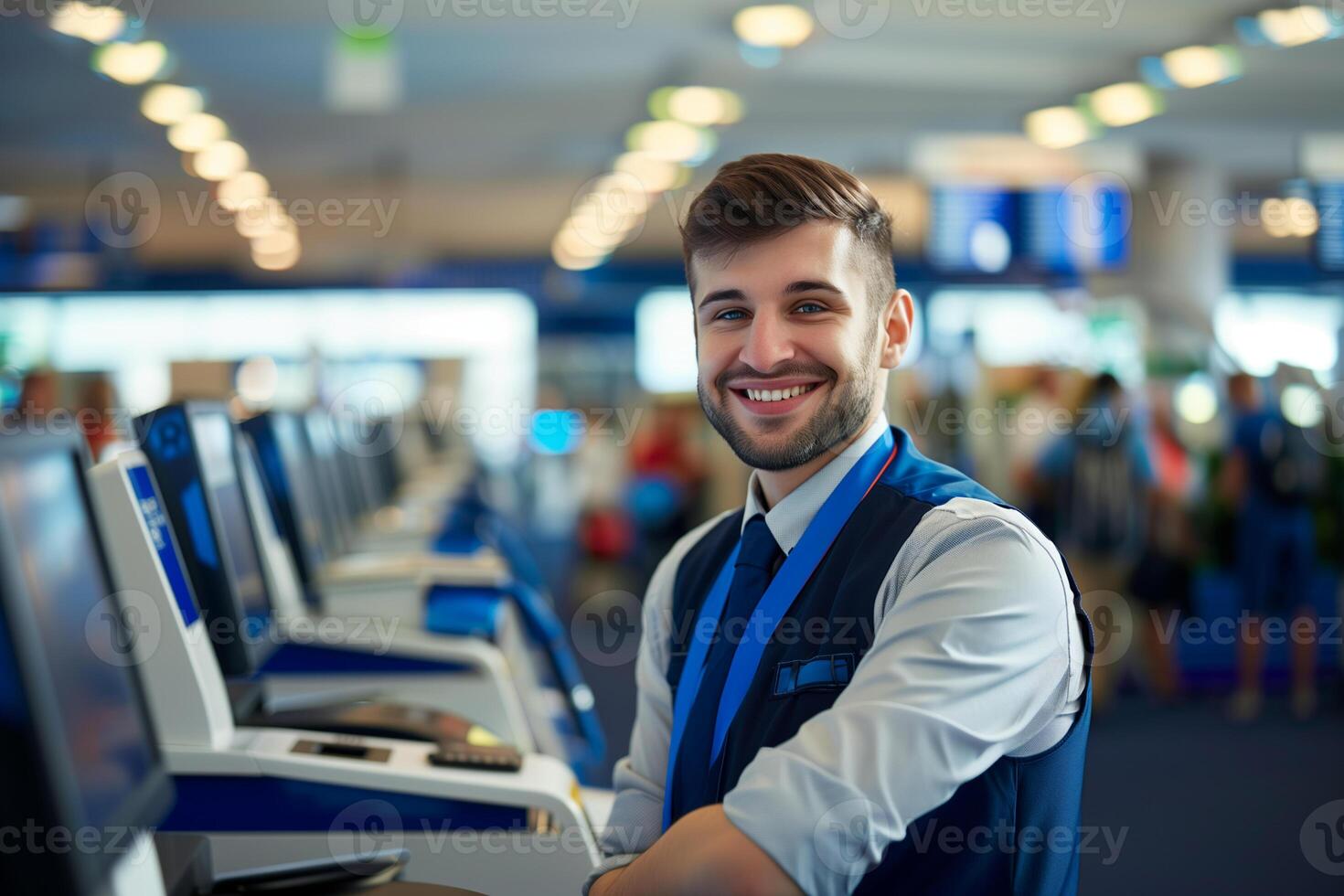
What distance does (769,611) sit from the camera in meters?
1.50

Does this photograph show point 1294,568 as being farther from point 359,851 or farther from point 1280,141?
point 359,851

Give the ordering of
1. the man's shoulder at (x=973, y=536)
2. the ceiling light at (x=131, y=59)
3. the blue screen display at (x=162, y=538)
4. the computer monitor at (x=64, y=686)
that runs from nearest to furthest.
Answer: the computer monitor at (x=64, y=686) < the man's shoulder at (x=973, y=536) < the blue screen display at (x=162, y=538) < the ceiling light at (x=131, y=59)

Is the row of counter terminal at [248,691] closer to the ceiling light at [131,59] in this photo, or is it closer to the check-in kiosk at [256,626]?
the check-in kiosk at [256,626]

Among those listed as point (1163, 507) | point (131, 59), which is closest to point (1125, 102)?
point (1163, 507)

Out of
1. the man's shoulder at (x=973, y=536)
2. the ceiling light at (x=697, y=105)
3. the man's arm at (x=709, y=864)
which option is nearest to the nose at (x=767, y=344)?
the man's shoulder at (x=973, y=536)

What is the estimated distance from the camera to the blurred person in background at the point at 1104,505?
19.7ft

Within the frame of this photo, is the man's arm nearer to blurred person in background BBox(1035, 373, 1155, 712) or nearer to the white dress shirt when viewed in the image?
the white dress shirt

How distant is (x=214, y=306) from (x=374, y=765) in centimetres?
1468

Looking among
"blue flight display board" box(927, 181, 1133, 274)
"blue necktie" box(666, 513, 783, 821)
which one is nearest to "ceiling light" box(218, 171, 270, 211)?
"blue flight display board" box(927, 181, 1133, 274)

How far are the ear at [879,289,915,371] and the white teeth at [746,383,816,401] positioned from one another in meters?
0.15

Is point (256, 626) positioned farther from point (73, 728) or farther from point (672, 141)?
point (672, 141)

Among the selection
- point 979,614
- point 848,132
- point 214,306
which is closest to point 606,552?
point 848,132

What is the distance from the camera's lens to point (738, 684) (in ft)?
4.86

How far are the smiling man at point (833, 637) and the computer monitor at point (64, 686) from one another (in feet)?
1.70
